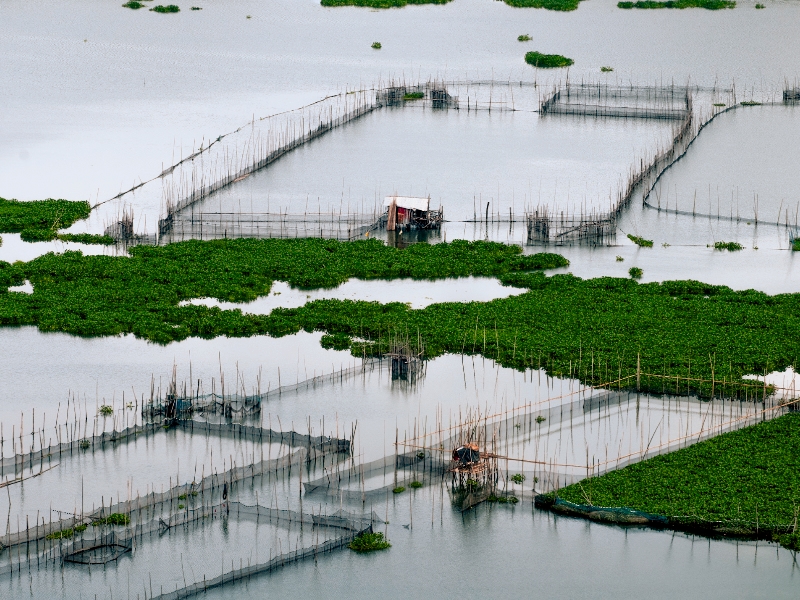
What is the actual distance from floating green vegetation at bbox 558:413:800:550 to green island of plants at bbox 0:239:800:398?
13.7ft

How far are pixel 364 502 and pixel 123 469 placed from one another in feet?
21.4

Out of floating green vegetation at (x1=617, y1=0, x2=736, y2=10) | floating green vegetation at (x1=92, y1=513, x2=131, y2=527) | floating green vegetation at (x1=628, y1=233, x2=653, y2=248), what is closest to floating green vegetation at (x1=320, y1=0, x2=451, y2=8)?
floating green vegetation at (x1=617, y1=0, x2=736, y2=10)

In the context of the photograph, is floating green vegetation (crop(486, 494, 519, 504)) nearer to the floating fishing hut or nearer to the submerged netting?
the submerged netting

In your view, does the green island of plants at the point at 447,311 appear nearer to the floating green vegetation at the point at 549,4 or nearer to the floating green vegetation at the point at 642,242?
the floating green vegetation at the point at 642,242

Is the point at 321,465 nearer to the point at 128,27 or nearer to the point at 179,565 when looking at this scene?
the point at 179,565

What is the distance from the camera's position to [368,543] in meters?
33.2

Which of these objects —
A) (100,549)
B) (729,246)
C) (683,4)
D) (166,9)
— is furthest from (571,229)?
(683,4)

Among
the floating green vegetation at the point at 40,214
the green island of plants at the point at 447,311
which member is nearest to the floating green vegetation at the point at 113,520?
the green island of plants at the point at 447,311

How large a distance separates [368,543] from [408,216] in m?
26.6

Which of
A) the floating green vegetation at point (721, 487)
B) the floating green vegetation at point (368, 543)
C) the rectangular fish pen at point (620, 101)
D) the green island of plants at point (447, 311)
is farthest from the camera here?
the rectangular fish pen at point (620, 101)

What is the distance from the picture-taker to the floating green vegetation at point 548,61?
3622 inches

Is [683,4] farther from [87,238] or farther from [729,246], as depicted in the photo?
[87,238]

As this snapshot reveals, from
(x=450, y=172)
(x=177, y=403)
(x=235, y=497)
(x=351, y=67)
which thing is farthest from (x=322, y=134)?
(x=235, y=497)

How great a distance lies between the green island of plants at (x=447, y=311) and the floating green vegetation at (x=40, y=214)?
17.5 feet
